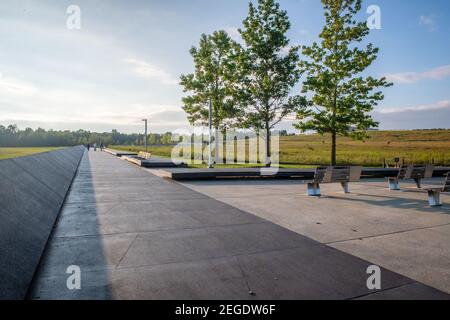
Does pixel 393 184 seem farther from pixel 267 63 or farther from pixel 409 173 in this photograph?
pixel 267 63

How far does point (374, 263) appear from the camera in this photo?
13.9ft

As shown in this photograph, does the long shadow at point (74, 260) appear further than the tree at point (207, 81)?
No

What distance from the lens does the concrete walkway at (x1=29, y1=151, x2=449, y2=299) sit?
3330 millimetres

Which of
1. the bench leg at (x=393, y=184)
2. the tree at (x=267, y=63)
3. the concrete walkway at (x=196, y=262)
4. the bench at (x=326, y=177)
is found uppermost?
the tree at (x=267, y=63)

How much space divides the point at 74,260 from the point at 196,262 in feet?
5.59

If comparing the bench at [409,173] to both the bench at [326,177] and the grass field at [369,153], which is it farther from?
the grass field at [369,153]

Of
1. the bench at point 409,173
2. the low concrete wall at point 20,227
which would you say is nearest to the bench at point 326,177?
the bench at point 409,173

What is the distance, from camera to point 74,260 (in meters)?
4.20

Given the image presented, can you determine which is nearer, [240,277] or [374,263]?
[240,277]

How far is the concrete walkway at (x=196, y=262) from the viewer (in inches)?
131

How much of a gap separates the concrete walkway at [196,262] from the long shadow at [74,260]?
12 millimetres

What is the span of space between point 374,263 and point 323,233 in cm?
146
